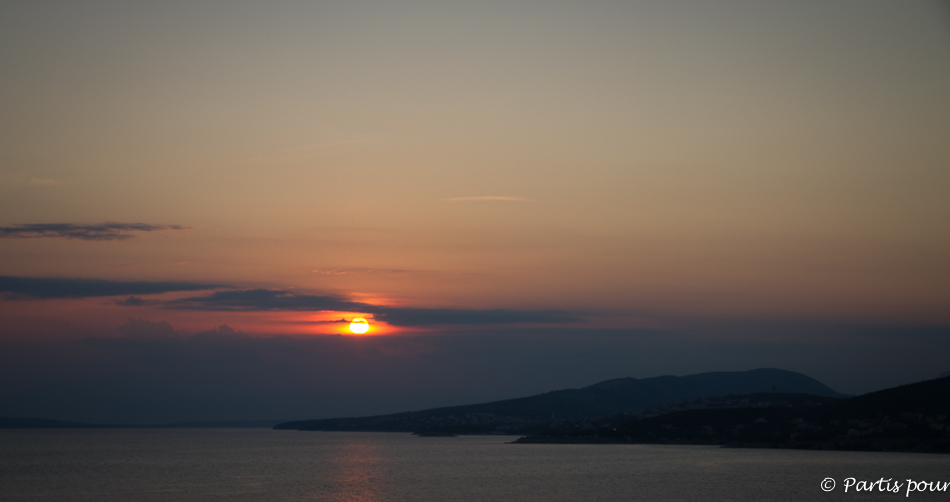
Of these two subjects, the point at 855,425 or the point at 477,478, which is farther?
the point at 855,425

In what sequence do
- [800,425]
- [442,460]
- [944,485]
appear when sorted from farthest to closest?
[800,425] < [442,460] < [944,485]

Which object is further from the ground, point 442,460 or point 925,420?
point 925,420

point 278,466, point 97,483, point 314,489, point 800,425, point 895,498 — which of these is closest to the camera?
point 895,498

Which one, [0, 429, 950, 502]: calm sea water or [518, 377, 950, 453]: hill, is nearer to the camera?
[0, 429, 950, 502]: calm sea water

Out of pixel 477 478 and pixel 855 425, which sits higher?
pixel 855 425

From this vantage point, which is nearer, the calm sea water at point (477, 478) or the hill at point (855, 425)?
the calm sea water at point (477, 478)

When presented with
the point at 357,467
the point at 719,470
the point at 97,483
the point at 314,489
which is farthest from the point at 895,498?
the point at 97,483

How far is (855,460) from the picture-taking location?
128m

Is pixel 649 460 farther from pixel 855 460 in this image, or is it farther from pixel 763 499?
pixel 763 499

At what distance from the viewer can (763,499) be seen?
77.9 m

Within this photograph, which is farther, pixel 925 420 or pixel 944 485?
pixel 925 420

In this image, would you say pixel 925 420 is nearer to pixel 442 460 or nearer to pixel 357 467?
pixel 442 460

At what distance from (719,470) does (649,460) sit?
95.7 feet

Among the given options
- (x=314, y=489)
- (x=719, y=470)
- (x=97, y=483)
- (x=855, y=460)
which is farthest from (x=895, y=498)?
(x=97, y=483)
